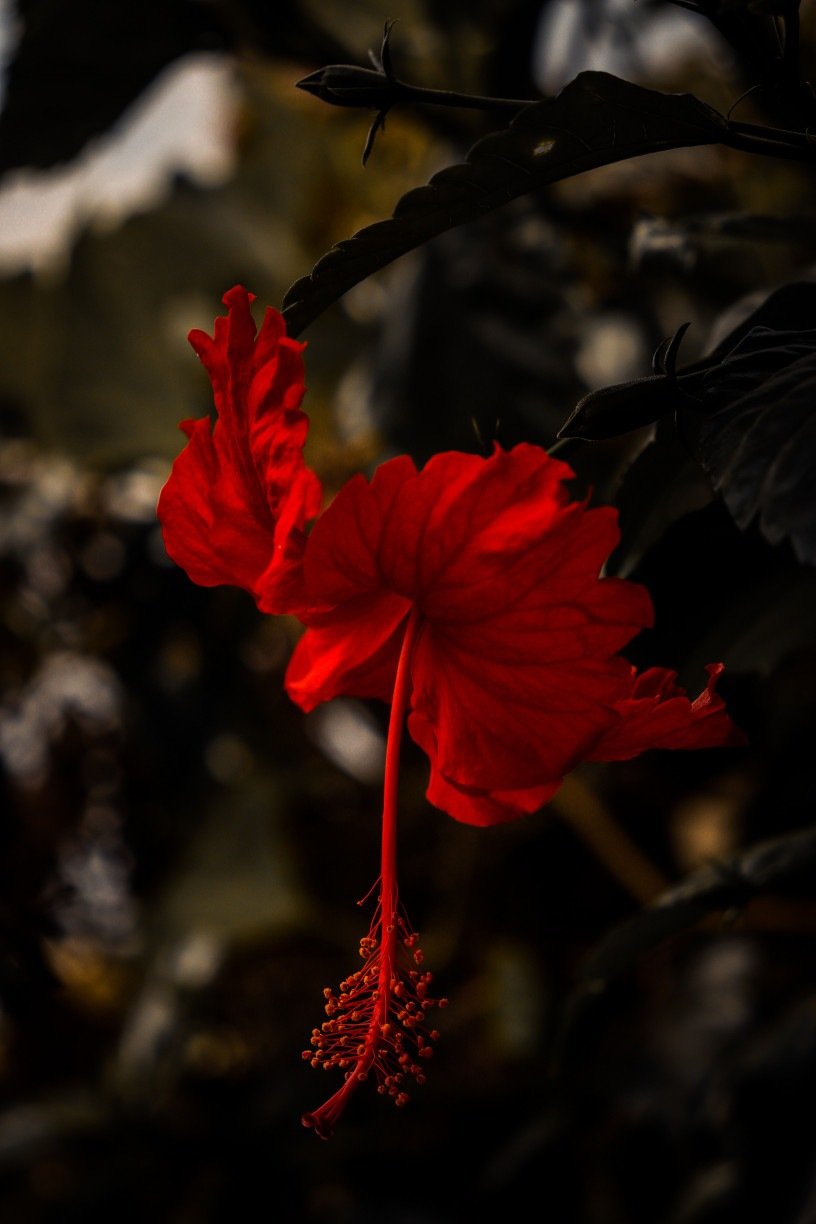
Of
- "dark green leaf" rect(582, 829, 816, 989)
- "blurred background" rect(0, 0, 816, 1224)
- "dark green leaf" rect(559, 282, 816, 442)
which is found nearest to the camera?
"dark green leaf" rect(559, 282, 816, 442)

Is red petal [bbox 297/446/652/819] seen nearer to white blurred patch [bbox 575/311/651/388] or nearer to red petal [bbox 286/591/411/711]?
red petal [bbox 286/591/411/711]

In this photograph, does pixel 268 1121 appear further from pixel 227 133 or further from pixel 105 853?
pixel 227 133

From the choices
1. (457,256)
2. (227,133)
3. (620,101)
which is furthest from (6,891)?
(227,133)

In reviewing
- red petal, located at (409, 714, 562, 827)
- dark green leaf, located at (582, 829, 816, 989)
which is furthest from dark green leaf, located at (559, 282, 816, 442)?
dark green leaf, located at (582, 829, 816, 989)

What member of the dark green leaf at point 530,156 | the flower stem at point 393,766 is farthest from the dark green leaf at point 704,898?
the dark green leaf at point 530,156

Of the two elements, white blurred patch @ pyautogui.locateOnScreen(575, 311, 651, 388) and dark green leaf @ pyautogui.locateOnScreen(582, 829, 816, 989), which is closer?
dark green leaf @ pyautogui.locateOnScreen(582, 829, 816, 989)

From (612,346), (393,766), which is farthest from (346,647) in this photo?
(612,346)
